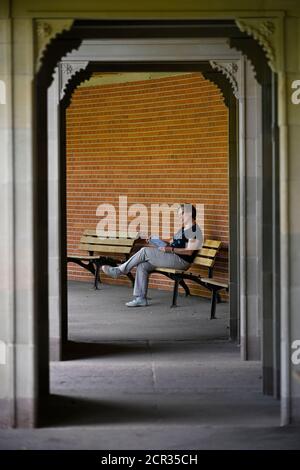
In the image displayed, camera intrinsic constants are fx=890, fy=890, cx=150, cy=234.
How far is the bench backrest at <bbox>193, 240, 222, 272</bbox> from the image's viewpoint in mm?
13258

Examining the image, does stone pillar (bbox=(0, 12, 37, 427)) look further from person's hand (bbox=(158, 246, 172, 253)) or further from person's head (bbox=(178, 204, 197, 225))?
person's head (bbox=(178, 204, 197, 225))

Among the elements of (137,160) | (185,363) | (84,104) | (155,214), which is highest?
(84,104)

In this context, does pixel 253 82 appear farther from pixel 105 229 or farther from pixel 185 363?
pixel 105 229

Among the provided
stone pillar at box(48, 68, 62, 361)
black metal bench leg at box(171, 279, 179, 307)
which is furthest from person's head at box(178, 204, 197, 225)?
Result: stone pillar at box(48, 68, 62, 361)

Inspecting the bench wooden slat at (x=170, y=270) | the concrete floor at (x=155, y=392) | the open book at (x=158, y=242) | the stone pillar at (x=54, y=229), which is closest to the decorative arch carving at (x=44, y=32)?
the concrete floor at (x=155, y=392)

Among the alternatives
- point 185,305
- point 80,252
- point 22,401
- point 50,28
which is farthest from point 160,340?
point 80,252

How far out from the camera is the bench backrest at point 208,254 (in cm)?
1326

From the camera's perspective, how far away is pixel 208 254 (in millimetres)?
13461

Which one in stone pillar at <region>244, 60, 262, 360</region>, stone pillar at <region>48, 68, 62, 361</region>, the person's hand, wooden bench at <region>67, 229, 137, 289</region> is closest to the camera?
stone pillar at <region>244, 60, 262, 360</region>

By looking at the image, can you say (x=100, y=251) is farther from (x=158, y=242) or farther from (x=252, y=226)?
(x=252, y=226)

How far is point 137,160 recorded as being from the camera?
15.5m

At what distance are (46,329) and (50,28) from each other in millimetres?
2424

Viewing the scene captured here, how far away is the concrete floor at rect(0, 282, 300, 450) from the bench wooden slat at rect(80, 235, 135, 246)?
9.98ft

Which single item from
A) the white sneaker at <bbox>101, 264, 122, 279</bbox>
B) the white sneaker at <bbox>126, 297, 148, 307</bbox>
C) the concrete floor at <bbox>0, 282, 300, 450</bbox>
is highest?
the white sneaker at <bbox>101, 264, 122, 279</bbox>
